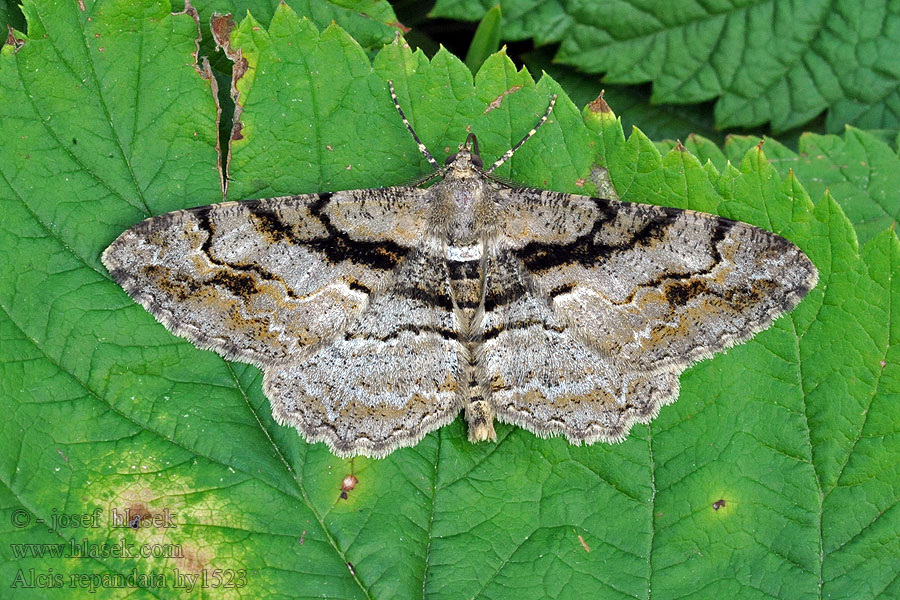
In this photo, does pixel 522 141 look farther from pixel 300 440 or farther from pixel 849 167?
pixel 849 167

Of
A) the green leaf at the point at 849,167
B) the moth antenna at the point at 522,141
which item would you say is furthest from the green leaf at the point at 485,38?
the green leaf at the point at 849,167

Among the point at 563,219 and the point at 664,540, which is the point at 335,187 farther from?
the point at 664,540

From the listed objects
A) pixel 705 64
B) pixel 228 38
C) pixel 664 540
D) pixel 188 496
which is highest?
pixel 228 38

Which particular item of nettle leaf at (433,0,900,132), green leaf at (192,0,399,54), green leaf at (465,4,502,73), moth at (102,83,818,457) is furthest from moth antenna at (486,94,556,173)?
nettle leaf at (433,0,900,132)

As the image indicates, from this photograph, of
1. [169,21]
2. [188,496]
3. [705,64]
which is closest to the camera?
[188,496]

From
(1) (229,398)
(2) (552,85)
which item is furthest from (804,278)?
(1) (229,398)

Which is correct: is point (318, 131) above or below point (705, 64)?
above

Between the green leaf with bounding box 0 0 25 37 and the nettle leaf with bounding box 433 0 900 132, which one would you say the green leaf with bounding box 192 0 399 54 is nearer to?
the nettle leaf with bounding box 433 0 900 132
